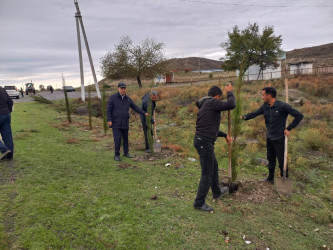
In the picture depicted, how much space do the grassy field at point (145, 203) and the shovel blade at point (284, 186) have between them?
139 millimetres

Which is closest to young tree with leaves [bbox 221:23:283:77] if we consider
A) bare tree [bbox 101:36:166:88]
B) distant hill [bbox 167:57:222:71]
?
bare tree [bbox 101:36:166:88]

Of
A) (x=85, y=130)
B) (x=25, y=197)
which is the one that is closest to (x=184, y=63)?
(x=85, y=130)

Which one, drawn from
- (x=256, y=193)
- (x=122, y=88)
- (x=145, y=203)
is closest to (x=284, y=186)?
(x=256, y=193)

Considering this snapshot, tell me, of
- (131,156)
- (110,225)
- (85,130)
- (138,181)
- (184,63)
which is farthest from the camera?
(184,63)

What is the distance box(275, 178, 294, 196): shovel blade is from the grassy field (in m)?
0.14

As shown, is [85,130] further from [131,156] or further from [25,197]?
[25,197]

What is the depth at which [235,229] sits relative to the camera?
3.63m

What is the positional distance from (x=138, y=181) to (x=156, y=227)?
5.90 ft

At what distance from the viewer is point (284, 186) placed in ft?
15.7

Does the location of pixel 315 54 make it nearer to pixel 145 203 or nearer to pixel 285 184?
pixel 285 184

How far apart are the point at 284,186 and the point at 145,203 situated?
282 cm

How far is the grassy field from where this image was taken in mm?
3285

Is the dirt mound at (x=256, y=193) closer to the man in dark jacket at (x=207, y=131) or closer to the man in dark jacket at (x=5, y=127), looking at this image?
the man in dark jacket at (x=207, y=131)

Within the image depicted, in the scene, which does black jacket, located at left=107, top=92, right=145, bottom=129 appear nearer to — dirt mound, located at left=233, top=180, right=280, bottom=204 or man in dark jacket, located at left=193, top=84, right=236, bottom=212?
man in dark jacket, located at left=193, top=84, right=236, bottom=212
